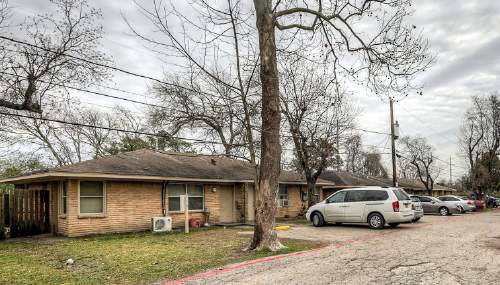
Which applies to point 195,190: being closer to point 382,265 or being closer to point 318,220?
point 318,220

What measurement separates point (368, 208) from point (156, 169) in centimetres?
956

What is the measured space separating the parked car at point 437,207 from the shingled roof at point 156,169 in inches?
396

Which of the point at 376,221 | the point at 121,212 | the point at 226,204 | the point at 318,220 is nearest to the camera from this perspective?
the point at 376,221

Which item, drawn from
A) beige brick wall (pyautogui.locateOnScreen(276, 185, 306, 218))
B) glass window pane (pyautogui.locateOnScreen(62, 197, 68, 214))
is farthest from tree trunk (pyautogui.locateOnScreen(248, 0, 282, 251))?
beige brick wall (pyautogui.locateOnScreen(276, 185, 306, 218))

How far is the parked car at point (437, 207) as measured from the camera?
29.9 metres

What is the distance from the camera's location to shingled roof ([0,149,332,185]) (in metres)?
16.2

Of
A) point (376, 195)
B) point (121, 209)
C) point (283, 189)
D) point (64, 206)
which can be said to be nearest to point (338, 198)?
point (376, 195)

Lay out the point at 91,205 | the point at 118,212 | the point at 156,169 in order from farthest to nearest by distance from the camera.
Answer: the point at 156,169
the point at 118,212
the point at 91,205

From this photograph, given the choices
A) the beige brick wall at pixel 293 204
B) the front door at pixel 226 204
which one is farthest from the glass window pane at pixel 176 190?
the beige brick wall at pixel 293 204

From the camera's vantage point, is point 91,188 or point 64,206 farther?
point 91,188

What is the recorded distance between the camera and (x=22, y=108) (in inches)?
628

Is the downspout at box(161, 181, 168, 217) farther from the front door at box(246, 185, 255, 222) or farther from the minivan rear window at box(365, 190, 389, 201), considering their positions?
the minivan rear window at box(365, 190, 389, 201)

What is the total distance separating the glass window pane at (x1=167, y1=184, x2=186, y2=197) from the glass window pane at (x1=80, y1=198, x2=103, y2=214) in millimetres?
3606

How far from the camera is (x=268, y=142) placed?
473 inches
